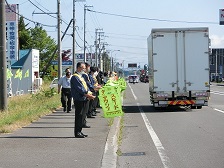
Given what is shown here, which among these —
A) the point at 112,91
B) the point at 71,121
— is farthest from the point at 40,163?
the point at 71,121

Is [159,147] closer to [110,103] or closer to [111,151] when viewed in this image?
[111,151]

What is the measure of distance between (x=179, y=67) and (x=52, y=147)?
11300mm

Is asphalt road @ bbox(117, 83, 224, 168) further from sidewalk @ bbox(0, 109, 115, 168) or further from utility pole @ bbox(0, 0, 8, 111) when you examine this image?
utility pole @ bbox(0, 0, 8, 111)

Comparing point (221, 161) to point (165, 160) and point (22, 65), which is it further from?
point (22, 65)

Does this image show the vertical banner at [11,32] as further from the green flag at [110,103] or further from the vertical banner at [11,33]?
the green flag at [110,103]

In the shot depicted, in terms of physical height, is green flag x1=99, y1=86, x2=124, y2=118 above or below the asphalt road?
above

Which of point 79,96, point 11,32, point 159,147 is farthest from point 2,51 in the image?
point 11,32

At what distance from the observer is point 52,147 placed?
9656 mm

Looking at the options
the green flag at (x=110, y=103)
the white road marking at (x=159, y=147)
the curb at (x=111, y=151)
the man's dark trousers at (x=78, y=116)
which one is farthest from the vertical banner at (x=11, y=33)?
the man's dark trousers at (x=78, y=116)

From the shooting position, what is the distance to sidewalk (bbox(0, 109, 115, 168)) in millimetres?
8117

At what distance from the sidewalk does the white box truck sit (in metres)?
6.76

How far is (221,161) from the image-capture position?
28.1ft

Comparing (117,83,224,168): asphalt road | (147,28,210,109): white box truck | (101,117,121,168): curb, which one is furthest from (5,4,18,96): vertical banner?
(101,117,121,168): curb

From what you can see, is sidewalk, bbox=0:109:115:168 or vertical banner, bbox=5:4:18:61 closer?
sidewalk, bbox=0:109:115:168
